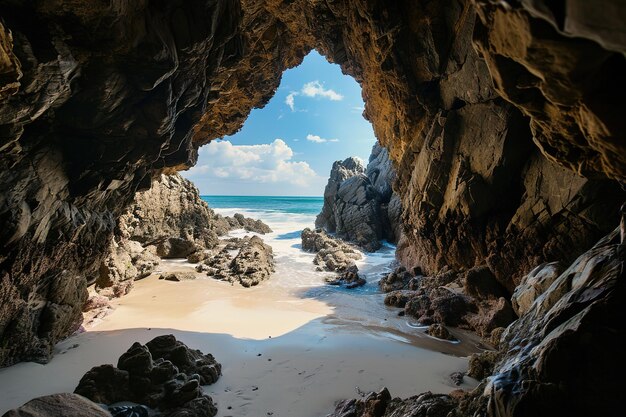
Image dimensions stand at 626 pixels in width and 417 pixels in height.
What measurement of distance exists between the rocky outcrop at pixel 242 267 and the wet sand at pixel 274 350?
9.45ft

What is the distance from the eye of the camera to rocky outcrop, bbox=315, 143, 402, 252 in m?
27.0

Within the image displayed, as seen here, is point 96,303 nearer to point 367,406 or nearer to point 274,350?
A: point 274,350

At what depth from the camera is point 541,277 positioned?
6.04 meters

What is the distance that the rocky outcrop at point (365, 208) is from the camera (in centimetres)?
2698

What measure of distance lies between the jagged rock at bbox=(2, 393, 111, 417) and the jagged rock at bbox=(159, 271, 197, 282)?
37.8ft

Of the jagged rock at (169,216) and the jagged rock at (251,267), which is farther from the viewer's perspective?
the jagged rock at (169,216)

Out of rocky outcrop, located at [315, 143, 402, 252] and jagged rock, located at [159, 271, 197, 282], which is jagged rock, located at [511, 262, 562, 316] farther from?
rocky outcrop, located at [315, 143, 402, 252]

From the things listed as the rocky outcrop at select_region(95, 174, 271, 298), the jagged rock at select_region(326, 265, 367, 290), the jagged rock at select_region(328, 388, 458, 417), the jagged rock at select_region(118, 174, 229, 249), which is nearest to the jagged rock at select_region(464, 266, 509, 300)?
the jagged rock at select_region(328, 388, 458, 417)

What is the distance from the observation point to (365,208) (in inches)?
1142

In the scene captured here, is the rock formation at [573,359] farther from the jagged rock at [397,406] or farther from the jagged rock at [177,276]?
the jagged rock at [177,276]

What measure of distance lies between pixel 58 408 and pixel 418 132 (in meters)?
13.2

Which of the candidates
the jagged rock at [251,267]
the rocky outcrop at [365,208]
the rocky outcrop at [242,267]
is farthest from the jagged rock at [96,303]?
the rocky outcrop at [365,208]

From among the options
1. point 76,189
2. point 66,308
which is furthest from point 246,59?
point 66,308

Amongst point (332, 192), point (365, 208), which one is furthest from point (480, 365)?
point (332, 192)
